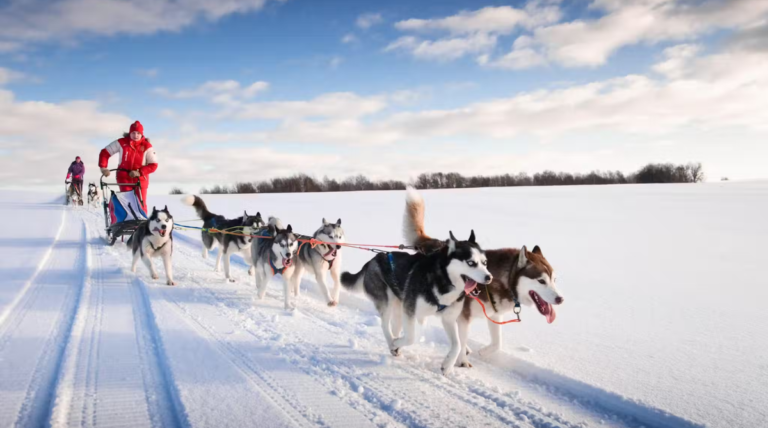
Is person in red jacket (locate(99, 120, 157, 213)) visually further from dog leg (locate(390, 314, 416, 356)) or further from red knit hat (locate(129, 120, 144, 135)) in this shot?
dog leg (locate(390, 314, 416, 356))

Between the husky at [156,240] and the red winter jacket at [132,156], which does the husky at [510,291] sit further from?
the red winter jacket at [132,156]

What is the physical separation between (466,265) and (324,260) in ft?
8.55

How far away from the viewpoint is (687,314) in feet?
15.1

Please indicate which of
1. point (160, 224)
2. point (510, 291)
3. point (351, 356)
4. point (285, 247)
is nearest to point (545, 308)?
point (510, 291)

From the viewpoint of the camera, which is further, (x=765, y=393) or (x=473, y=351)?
(x=473, y=351)

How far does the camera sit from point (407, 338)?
360 centimetres

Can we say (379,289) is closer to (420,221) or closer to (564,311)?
(420,221)

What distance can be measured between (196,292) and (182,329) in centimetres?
166

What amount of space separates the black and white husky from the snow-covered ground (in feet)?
0.90

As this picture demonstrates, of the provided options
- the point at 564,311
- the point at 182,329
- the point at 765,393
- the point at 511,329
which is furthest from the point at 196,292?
the point at 765,393

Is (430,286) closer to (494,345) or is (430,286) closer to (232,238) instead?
(494,345)

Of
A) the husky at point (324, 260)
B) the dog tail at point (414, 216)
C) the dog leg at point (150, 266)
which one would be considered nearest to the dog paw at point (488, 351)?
the dog tail at point (414, 216)

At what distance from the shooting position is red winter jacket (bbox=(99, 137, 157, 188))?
26.3ft

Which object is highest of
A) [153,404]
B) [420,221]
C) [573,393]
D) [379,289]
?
[420,221]
